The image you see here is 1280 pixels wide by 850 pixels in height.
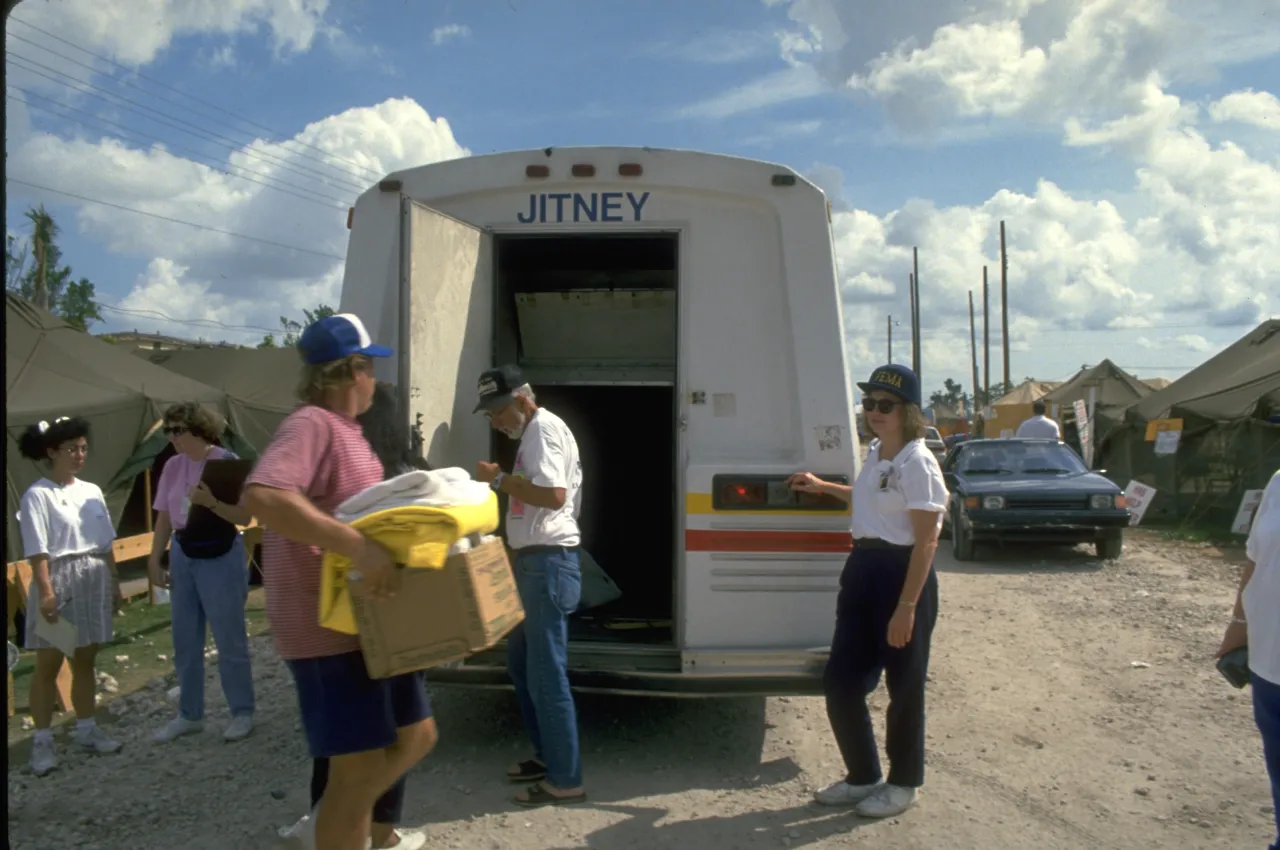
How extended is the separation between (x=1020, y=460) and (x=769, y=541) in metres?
9.73

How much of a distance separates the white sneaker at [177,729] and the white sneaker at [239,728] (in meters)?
0.18

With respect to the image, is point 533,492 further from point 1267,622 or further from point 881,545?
point 1267,622

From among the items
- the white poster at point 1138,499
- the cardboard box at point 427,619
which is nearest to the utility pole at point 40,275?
the white poster at point 1138,499

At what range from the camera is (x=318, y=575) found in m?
3.07

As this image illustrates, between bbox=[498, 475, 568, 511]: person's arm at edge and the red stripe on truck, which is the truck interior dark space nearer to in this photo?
the red stripe on truck

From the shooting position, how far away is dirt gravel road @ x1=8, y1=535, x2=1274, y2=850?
445 cm

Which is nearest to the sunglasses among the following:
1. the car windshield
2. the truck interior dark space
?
the truck interior dark space

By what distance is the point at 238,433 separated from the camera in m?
12.2

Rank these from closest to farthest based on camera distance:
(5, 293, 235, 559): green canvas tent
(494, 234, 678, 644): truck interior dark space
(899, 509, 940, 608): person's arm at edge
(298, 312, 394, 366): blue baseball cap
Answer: (298, 312, 394, 366): blue baseball cap
(899, 509, 940, 608): person's arm at edge
(494, 234, 678, 644): truck interior dark space
(5, 293, 235, 559): green canvas tent

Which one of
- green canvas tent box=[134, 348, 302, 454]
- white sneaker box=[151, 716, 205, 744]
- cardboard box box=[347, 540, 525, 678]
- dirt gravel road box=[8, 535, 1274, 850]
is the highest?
green canvas tent box=[134, 348, 302, 454]

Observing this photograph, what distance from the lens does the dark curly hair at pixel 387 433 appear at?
4551 mm

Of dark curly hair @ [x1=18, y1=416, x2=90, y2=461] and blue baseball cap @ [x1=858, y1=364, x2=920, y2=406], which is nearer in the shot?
blue baseball cap @ [x1=858, y1=364, x2=920, y2=406]

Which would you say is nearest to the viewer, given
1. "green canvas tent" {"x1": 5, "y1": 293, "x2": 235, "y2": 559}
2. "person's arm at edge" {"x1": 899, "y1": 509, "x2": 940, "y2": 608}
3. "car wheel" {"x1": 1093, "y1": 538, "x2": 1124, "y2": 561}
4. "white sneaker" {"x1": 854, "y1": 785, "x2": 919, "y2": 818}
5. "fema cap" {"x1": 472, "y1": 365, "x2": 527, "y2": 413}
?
"person's arm at edge" {"x1": 899, "y1": 509, "x2": 940, "y2": 608}

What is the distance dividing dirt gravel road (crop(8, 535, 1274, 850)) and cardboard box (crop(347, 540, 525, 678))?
1.64 meters
